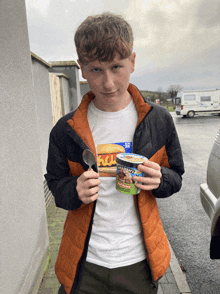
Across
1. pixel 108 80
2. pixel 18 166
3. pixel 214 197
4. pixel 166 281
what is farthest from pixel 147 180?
pixel 166 281

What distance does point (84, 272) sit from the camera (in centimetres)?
136

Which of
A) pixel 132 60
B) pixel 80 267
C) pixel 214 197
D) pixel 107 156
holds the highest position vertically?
pixel 132 60

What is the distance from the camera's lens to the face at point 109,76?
1.18 m

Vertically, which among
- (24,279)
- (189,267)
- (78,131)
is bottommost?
(189,267)

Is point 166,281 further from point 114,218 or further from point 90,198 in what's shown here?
point 90,198

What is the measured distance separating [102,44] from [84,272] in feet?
4.22

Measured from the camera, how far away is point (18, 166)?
2.02 m

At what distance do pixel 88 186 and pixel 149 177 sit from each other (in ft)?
1.08

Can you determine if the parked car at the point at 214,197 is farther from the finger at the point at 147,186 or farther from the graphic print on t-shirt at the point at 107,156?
the graphic print on t-shirt at the point at 107,156

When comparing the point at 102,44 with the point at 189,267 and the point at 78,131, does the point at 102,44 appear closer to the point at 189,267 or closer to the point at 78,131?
the point at 78,131

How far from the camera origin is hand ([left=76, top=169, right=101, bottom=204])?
3.80 ft

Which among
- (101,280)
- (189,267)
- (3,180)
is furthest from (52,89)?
(101,280)

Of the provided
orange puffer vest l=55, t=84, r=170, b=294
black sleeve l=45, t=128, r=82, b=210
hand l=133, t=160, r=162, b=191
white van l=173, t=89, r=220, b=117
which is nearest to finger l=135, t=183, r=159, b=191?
hand l=133, t=160, r=162, b=191

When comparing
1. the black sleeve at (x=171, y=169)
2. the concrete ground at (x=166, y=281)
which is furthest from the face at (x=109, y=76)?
the concrete ground at (x=166, y=281)
